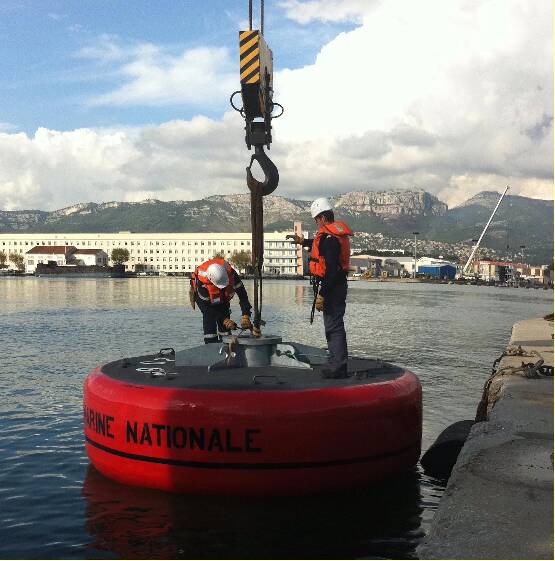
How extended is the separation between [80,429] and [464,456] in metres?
7.43

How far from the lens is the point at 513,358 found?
632 inches

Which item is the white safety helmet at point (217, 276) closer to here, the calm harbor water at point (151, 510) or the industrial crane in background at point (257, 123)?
the industrial crane in background at point (257, 123)

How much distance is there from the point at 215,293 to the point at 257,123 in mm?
2729

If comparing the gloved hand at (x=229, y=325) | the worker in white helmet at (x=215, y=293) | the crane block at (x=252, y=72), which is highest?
the crane block at (x=252, y=72)

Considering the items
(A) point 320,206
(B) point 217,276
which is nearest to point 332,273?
(A) point 320,206

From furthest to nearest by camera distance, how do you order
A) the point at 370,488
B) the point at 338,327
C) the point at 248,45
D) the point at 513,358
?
the point at 513,358, the point at 248,45, the point at 338,327, the point at 370,488

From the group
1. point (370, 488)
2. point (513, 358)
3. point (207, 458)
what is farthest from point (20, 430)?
point (513, 358)

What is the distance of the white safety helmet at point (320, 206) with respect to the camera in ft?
29.6

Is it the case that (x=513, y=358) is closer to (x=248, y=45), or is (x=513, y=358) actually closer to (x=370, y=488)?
(x=370, y=488)

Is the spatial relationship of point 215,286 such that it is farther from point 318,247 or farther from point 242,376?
point 318,247

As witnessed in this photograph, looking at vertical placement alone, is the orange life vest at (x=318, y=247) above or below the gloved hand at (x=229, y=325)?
above

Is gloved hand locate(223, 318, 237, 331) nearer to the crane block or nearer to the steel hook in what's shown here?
the steel hook

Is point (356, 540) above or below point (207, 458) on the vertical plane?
below

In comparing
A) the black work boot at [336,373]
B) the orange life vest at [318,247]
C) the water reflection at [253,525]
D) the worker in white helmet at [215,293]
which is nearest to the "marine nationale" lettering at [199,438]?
the water reflection at [253,525]
